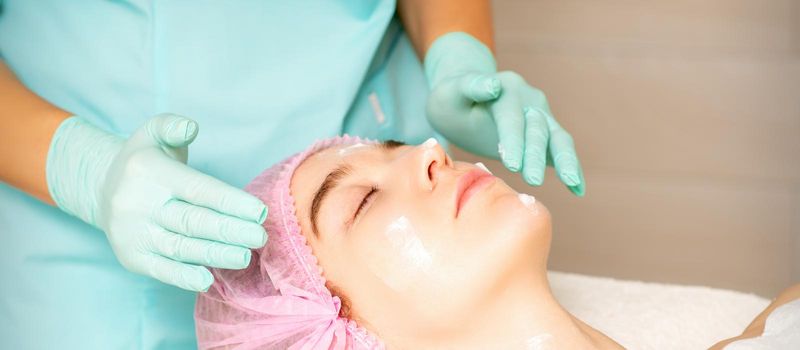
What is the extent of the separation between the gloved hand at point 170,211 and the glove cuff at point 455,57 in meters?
0.60

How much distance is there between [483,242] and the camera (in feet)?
4.27

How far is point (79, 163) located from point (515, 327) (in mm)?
726

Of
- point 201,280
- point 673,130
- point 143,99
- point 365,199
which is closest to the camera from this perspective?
point 201,280

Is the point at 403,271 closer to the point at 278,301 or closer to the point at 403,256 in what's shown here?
the point at 403,256

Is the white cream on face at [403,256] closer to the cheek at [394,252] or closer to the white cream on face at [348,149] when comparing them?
the cheek at [394,252]

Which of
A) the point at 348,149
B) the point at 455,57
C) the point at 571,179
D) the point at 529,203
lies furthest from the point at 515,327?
the point at 455,57

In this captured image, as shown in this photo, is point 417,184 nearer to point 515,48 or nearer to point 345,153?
point 345,153

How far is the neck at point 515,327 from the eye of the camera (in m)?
1.33

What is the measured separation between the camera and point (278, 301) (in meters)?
1.36

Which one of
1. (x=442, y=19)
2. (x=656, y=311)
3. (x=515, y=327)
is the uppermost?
(x=442, y=19)

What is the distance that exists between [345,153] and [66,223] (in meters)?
0.54

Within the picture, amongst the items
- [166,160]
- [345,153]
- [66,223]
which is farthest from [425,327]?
[66,223]

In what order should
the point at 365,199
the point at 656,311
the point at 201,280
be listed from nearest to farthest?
1. the point at 201,280
2. the point at 365,199
3. the point at 656,311

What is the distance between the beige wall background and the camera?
257 centimetres
